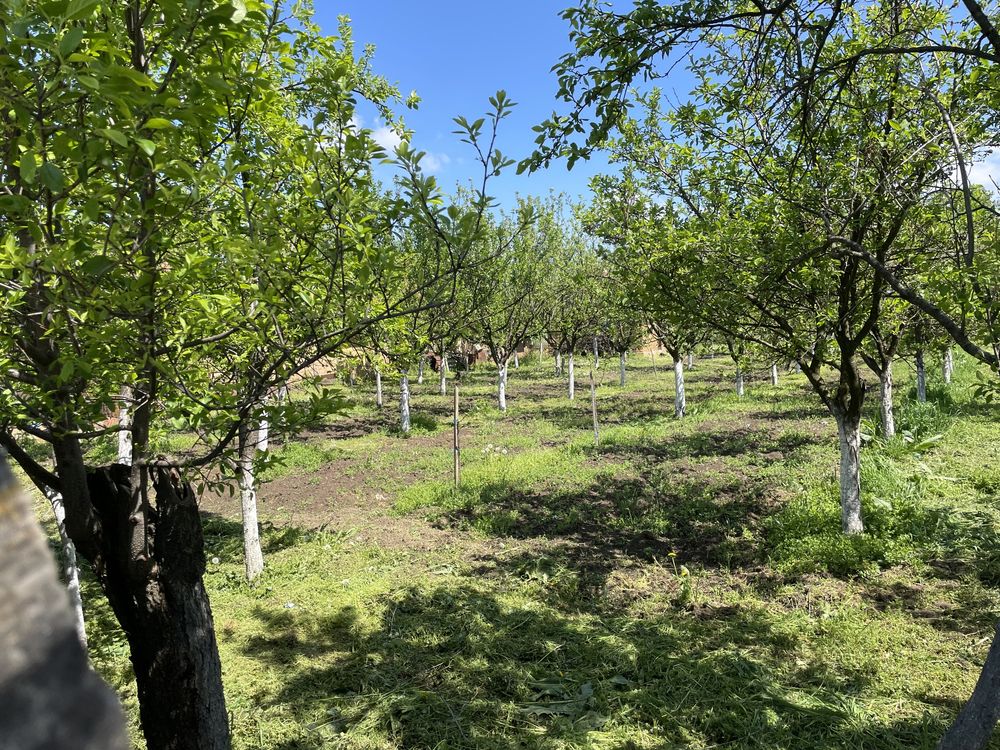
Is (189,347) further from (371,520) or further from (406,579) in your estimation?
(371,520)

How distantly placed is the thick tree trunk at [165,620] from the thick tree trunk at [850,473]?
7.10 metres

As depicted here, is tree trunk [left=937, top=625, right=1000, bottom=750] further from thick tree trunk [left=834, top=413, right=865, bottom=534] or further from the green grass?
thick tree trunk [left=834, top=413, right=865, bottom=534]

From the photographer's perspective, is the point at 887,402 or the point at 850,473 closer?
the point at 850,473

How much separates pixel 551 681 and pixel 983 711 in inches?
127

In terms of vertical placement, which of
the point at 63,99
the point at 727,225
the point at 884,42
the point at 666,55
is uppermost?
the point at 884,42

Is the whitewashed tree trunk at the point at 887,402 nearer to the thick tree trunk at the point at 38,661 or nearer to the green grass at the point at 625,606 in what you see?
the green grass at the point at 625,606

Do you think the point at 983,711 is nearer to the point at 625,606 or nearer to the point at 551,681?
the point at 551,681

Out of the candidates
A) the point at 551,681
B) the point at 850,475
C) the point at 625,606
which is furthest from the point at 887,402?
the point at 551,681

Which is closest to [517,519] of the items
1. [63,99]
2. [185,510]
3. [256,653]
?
[256,653]

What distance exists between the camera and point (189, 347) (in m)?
3.01

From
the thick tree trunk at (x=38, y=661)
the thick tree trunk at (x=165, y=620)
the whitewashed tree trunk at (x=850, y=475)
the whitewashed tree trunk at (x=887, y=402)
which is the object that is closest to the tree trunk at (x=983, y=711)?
the thick tree trunk at (x=38, y=661)

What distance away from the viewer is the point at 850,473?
6992 millimetres

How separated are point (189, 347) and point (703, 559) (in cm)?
690

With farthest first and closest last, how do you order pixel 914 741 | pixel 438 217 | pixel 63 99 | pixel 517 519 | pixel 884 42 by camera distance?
pixel 517 519
pixel 884 42
pixel 914 741
pixel 438 217
pixel 63 99
